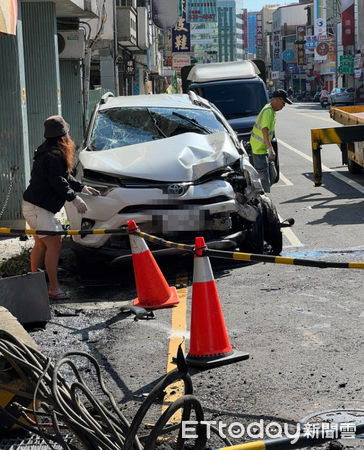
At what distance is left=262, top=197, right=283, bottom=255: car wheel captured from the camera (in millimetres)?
10148

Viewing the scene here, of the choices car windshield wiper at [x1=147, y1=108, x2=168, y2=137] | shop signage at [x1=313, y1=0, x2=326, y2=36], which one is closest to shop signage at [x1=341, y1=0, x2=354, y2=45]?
shop signage at [x1=313, y1=0, x2=326, y2=36]

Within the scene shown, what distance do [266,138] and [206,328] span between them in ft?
25.9

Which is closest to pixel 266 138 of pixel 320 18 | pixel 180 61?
pixel 180 61

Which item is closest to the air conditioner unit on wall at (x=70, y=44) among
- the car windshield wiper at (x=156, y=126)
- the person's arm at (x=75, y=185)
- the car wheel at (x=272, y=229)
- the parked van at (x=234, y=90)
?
the parked van at (x=234, y=90)

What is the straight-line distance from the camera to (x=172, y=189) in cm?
894

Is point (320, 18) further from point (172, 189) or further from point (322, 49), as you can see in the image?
point (172, 189)

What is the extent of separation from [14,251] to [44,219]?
8.40 feet

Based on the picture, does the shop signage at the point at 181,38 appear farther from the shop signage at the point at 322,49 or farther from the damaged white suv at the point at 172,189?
the damaged white suv at the point at 172,189

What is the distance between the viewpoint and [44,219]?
337 inches

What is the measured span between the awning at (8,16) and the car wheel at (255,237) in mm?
4004

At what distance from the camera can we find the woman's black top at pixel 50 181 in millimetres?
8367

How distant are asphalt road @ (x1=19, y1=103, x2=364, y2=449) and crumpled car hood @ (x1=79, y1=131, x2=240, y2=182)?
42.6 inches

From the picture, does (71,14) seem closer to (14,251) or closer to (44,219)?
(14,251)

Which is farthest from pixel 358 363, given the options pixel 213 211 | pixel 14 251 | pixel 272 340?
pixel 14 251
